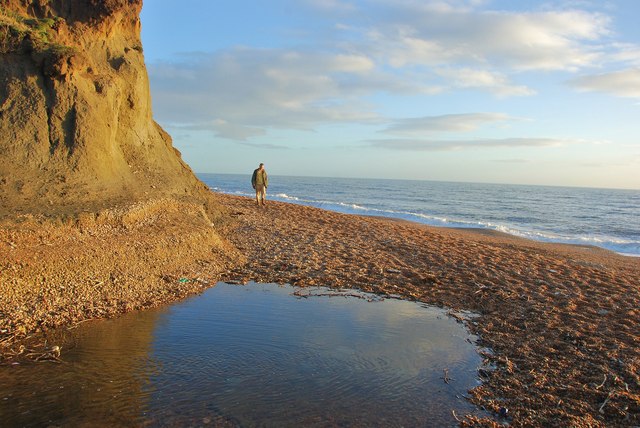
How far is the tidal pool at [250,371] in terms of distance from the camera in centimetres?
501

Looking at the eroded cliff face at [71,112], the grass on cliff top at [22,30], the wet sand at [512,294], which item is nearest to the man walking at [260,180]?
the wet sand at [512,294]

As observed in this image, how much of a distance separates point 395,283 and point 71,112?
882 cm

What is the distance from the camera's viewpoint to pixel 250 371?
19.9ft

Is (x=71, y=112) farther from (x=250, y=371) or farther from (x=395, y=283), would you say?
(x=395, y=283)

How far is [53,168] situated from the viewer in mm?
10422

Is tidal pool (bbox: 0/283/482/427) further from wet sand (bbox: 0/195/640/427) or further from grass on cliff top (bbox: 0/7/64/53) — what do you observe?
grass on cliff top (bbox: 0/7/64/53)

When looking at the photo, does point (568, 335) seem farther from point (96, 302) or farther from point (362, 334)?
point (96, 302)

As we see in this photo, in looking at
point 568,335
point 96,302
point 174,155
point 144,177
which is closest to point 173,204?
point 144,177

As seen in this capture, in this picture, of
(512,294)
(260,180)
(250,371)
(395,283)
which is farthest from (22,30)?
(512,294)

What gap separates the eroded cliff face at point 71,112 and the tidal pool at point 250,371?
13.9ft

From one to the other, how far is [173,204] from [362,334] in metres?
7.40

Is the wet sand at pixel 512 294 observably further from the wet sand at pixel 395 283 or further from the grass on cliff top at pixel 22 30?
the grass on cliff top at pixel 22 30

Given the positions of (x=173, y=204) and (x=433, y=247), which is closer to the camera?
(x=173, y=204)

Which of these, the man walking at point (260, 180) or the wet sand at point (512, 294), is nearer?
the wet sand at point (512, 294)
